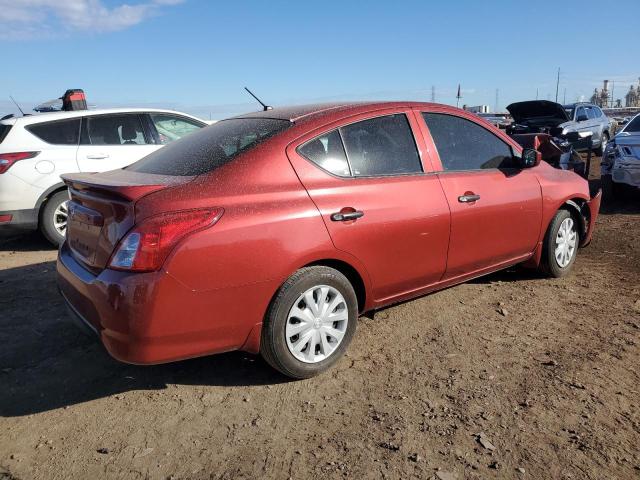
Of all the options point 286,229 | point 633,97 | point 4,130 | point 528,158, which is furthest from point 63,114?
point 633,97

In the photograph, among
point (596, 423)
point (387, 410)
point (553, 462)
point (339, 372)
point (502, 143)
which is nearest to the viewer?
point (553, 462)

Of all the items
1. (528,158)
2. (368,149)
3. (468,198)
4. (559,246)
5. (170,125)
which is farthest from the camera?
(170,125)

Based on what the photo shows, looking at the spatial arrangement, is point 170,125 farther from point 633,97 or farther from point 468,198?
point 633,97

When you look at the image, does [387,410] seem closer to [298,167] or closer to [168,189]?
[298,167]

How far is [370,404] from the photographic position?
288cm

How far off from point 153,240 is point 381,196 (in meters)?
1.46

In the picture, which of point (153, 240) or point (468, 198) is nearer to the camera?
point (153, 240)

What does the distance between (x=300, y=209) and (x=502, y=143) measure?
2211 mm

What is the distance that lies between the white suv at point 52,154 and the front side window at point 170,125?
27 centimetres

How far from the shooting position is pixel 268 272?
282 cm

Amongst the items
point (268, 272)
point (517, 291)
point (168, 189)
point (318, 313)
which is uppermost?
point (168, 189)

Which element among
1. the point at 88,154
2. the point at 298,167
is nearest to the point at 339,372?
the point at 298,167

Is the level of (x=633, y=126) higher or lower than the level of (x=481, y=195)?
lower

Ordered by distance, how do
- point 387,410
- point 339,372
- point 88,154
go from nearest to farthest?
point 387,410
point 339,372
point 88,154
